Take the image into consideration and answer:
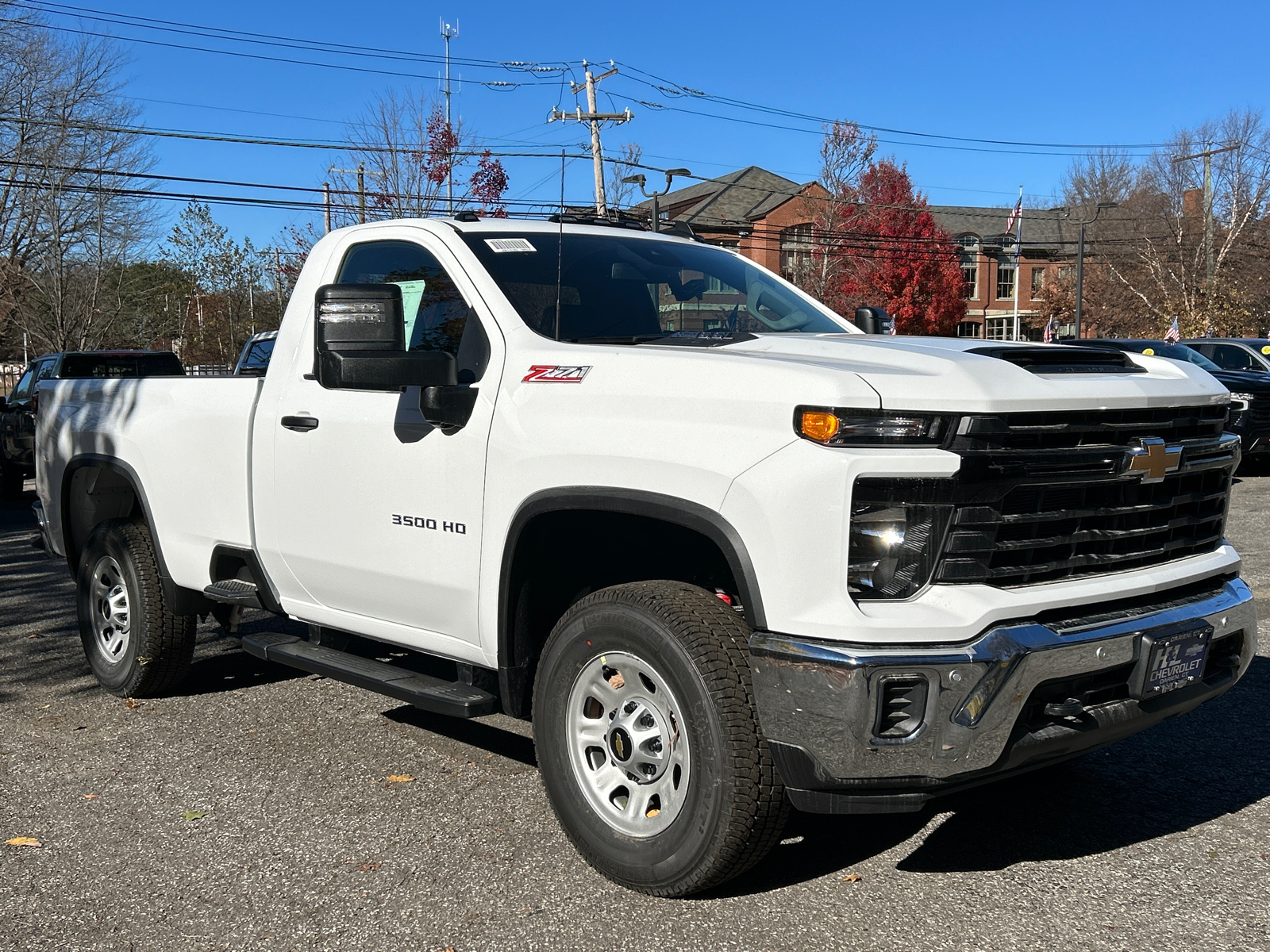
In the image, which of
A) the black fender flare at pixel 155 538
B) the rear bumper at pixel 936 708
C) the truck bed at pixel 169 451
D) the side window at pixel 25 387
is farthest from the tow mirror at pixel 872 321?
the side window at pixel 25 387

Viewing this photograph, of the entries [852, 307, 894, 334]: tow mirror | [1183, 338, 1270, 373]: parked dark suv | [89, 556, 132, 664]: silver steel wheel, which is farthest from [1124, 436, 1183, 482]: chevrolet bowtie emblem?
[1183, 338, 1270, 373]: parked dark suv

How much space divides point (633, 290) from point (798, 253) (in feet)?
125

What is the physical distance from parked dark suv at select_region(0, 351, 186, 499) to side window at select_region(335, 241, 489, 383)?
10317 mm

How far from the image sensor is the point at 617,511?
356cm

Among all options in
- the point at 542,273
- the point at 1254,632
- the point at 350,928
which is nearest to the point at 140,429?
the point at 542,273

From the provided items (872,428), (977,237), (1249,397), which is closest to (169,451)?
(872,428)

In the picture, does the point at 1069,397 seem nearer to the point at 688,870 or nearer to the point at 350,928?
the point at 688,870

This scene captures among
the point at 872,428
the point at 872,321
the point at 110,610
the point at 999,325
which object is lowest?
the point at 110,610

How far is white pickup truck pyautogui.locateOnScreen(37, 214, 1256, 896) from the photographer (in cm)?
304

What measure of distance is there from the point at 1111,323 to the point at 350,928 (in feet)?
190

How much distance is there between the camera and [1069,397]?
3.23m

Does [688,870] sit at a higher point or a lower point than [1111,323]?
lower

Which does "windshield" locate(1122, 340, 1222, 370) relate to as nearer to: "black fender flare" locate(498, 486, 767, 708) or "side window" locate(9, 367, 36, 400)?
"black fender flare" locate(498, 486, 767, 708)

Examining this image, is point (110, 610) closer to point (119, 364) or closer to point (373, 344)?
point (373, 344)
